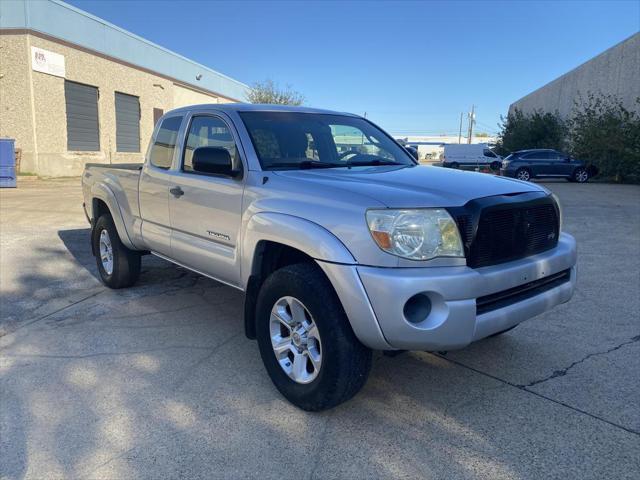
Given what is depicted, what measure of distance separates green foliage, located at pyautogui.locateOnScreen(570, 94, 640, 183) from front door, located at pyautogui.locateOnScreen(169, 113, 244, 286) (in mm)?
23964

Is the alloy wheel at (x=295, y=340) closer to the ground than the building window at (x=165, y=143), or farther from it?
closer to the ground

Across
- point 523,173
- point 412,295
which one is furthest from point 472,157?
point 412,295

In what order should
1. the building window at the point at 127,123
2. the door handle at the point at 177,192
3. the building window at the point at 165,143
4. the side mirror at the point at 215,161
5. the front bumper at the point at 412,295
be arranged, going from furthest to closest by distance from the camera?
the building window at the point at 127,123 < the building window at the point at 165,143 < the door handle at the point at 177,192 < the side mirror at the point at 215,161 < the front bumper at the point at 412,295

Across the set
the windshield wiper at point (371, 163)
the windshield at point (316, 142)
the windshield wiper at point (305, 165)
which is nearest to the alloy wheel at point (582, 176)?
the windshield at point (316, 142)

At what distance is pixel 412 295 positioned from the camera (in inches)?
107

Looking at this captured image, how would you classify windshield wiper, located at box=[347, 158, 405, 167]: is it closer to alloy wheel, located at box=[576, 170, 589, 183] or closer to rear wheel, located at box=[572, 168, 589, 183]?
rear wheel, located at box=[572, 168, 589, 183]

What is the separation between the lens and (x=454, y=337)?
280cm

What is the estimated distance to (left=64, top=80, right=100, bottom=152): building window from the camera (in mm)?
23250

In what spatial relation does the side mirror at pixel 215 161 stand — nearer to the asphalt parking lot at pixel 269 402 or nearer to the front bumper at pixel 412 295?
the front bumper at pixel 412 295

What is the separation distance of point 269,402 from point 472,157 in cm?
3965

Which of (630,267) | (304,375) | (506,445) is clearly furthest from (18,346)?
(630,267)

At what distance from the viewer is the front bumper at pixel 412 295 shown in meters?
2.74

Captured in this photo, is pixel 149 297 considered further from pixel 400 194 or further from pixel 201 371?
pixel 400 194

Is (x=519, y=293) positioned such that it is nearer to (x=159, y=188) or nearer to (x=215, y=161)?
(x=215, y=161)
